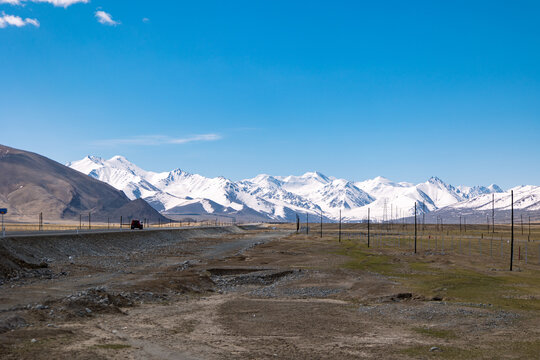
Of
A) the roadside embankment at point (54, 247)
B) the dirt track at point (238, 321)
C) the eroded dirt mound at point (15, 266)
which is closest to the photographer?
the dirt track at point (238, 321)

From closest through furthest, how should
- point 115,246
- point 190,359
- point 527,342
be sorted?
point 190,359 → point 527,342 → point 115,246

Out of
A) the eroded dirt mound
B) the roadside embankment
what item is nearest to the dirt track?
the eroded dirt mound

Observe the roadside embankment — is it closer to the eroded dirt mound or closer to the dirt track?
the eroded dirt mound

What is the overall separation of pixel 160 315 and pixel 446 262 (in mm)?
46433

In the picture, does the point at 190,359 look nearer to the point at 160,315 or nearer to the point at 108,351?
the point at 108,351

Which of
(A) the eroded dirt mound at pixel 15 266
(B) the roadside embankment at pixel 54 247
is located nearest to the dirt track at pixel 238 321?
(A) the eroded dirt mound at pixel 15 266

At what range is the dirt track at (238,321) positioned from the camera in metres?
20.7

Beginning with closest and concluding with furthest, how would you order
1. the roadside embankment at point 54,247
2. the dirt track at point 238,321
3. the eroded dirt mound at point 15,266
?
the dirt track at point 238,321
the eroded dirt mound at point 15,266
the roadside embankment at point 54,247

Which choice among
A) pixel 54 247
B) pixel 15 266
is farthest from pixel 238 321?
pixel 54 247

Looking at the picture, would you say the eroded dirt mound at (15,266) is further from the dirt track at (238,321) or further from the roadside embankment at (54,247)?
the dirt track at (238,321)

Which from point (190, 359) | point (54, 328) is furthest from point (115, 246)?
point (190, 359)

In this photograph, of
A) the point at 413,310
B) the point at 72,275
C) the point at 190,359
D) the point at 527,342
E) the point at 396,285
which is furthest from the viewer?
the point at 72,275

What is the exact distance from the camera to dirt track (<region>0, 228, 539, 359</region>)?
67.8 feet

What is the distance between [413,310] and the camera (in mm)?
30375
